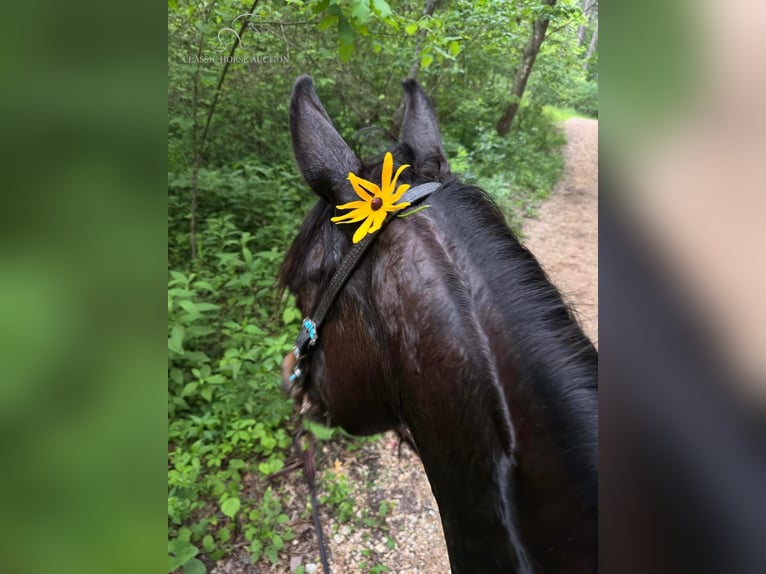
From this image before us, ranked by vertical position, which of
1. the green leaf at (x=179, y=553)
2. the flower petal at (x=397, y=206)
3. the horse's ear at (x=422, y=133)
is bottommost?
the green leaf at (x=179, y=553)

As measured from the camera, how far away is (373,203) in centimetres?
130

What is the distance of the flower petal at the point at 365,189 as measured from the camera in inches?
51.5

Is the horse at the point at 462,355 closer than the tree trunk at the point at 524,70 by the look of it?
Yes

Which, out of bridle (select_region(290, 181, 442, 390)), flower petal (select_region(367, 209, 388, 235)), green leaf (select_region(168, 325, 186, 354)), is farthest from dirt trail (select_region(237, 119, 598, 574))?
flower petal (select_region(367, 209, 388, 235))

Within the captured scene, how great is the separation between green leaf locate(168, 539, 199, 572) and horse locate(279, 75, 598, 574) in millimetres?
1145

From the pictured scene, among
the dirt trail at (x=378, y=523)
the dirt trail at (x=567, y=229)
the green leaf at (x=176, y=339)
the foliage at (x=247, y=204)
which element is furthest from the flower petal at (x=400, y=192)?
the dirt trail at (x=567, y=229)

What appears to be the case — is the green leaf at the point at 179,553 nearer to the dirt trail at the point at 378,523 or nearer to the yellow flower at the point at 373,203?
the dirt trail at the point at 378,523

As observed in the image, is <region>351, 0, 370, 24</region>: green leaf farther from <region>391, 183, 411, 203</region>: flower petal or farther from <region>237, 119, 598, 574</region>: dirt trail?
<region>237, 119, 598, 574</region>: dirt trail

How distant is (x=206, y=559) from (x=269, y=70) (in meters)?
3.55

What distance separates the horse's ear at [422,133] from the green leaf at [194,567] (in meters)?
2.10

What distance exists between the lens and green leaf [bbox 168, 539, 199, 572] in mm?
2031
